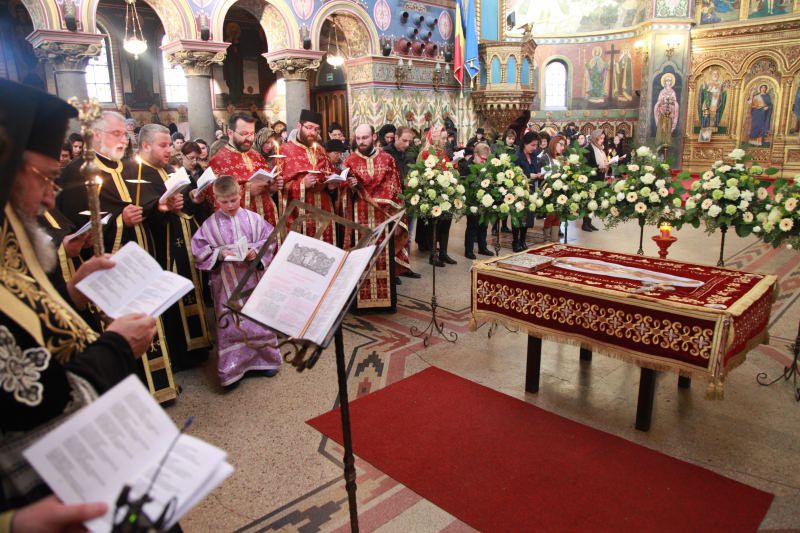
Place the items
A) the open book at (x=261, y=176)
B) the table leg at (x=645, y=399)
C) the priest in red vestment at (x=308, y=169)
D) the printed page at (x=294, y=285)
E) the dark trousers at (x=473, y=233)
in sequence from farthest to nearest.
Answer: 1. the dark trousers at (x=473, y=233)
2. the priest in red vestment at (x=308, y=169)
3. the open book at (x=261, y=176)
4. the table leg at (x=645, y=399)
5. the printed page at (x=294, y=285)

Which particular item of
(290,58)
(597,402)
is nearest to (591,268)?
(597,402)

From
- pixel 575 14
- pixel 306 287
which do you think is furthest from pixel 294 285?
pixel 575 14

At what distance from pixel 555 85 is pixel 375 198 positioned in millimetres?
17342

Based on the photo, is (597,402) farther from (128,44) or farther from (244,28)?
(244,28)

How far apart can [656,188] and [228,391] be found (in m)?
4.34

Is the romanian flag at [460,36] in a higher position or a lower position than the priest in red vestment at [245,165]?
higher

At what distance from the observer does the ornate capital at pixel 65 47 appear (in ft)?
30.9

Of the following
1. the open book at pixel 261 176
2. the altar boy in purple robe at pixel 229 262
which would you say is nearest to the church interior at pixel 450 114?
the altar boy in purple robe at pixel 229 262

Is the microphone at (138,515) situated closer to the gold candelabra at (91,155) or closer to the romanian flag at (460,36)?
the gold candelabra at (91,155)

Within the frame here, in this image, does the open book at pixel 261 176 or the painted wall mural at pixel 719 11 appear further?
the painted wall mural at pixel 719 11

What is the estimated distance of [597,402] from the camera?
4.00 m

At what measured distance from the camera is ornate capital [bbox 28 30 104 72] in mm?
9422

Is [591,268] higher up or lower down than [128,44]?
lower down

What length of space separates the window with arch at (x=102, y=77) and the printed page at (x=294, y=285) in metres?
16.1
